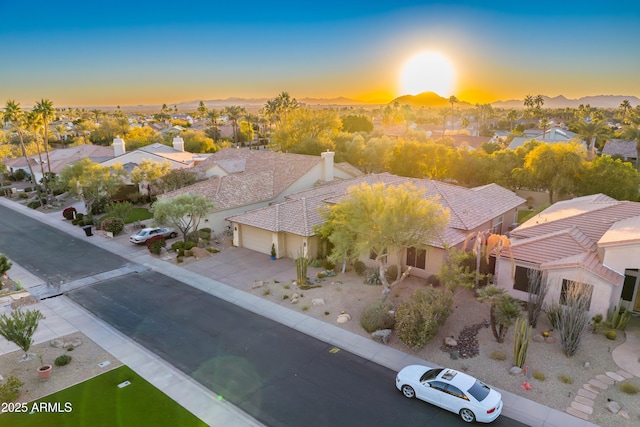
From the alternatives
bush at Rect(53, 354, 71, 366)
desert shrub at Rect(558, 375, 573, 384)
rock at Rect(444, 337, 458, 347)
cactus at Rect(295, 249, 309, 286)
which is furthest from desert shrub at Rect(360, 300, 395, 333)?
bush at Rect(53, 354, 71, 366)

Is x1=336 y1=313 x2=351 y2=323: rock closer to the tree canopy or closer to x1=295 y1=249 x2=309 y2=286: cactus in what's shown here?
the tree canopy

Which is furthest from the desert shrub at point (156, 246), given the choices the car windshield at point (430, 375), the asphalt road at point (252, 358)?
the car windshield at point (430, 375)

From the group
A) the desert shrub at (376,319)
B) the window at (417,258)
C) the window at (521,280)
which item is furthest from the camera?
the window at (417,258)

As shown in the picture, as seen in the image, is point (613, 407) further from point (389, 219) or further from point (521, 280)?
point (389, 219)

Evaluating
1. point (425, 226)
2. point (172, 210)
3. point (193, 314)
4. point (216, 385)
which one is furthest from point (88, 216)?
point (425, 226)

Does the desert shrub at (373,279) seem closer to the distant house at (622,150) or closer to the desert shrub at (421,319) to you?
the desert shrub at (421,319)

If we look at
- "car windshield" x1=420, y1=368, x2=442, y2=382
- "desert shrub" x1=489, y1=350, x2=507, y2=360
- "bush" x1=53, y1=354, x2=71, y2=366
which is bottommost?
"desert shrub" x1=489, y1=350, x2=507, y2=360
